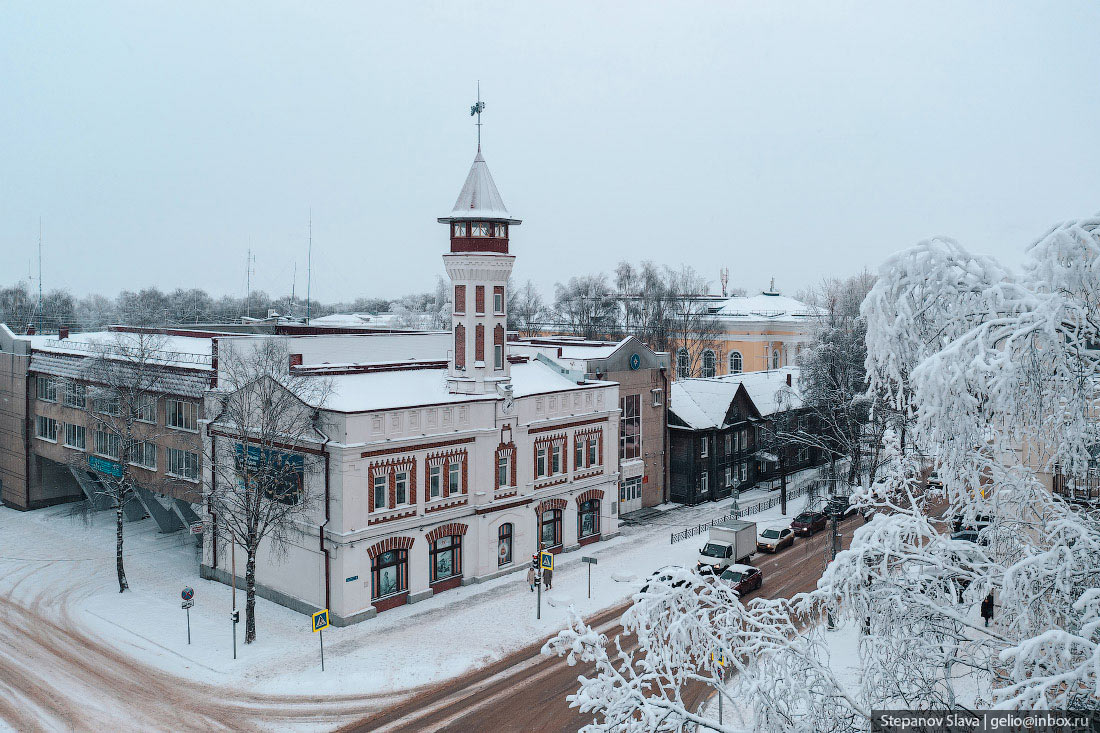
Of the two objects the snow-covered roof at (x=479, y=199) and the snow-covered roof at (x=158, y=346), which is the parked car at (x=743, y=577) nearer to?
the snow-covered roof at (x=479, y=199)

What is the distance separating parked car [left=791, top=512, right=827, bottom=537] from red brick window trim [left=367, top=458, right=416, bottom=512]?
770 inches

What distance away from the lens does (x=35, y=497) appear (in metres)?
44.2

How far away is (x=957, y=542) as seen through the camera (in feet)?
26.1

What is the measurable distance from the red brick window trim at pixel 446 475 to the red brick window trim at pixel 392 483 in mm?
739

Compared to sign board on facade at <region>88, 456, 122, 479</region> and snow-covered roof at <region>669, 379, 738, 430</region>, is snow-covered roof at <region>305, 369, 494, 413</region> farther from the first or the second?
snow-covered roof at <region>669, 379, 738, 430</region>

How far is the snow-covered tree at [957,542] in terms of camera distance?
22.6 feet

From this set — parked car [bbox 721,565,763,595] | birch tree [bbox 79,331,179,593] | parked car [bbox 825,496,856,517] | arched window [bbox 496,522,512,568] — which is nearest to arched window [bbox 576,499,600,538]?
arched window [bbox 496,522,512,568]

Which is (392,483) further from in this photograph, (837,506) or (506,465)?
(837,506)

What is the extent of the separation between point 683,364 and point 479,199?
43.8m

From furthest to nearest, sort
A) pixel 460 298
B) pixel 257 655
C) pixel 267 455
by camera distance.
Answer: pixel 460 298, pixel 267 455, pixel 257 655

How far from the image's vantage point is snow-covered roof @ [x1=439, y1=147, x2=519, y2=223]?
33.2 m

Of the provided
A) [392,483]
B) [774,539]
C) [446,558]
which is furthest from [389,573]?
[774,539]

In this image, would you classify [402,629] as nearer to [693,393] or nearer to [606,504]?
[606,504]

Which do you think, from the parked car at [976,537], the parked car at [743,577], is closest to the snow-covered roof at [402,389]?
the parked car at [743,577]
